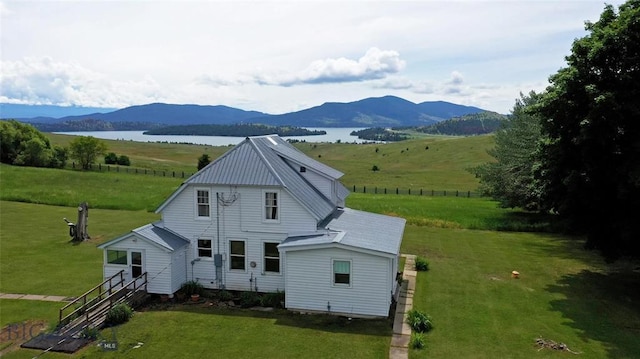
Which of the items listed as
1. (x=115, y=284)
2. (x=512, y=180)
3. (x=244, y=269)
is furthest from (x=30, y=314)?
(x=512, y=180)

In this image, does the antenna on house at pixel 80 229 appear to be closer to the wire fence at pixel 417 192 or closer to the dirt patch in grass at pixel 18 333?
the dirt patch in grass at pixel 18 333

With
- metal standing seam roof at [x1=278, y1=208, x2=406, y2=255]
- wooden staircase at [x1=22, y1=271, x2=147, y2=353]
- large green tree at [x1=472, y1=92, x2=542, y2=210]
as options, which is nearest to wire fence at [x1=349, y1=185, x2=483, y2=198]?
large green tree at [x1=472, y1=92, x2=542, y2=210]

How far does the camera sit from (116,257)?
77.5 ft

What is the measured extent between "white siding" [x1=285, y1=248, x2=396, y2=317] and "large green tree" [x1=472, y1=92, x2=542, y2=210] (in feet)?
75.5

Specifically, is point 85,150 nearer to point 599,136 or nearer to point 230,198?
point 230,198

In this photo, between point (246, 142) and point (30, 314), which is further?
point (246, 142)

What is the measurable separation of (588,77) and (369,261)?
43.2ft

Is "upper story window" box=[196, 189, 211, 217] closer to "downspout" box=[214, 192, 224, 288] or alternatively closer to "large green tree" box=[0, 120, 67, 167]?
"downspout" box=[214, 192, 224, 288]

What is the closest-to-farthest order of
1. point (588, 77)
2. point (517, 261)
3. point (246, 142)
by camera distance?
1. point (588, 77)
2. point (246, 142)
3. point (517, 261)

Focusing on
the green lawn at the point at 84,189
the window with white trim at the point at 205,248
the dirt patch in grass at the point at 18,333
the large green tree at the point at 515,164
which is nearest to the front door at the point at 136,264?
the window with white trim at the point at 205,248

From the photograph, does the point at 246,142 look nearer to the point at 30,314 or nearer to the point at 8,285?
the point at 30,314

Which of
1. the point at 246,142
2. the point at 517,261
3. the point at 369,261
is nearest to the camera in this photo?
the point at 369,261

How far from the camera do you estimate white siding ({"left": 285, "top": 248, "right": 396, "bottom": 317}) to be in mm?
20500

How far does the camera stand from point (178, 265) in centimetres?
2348
